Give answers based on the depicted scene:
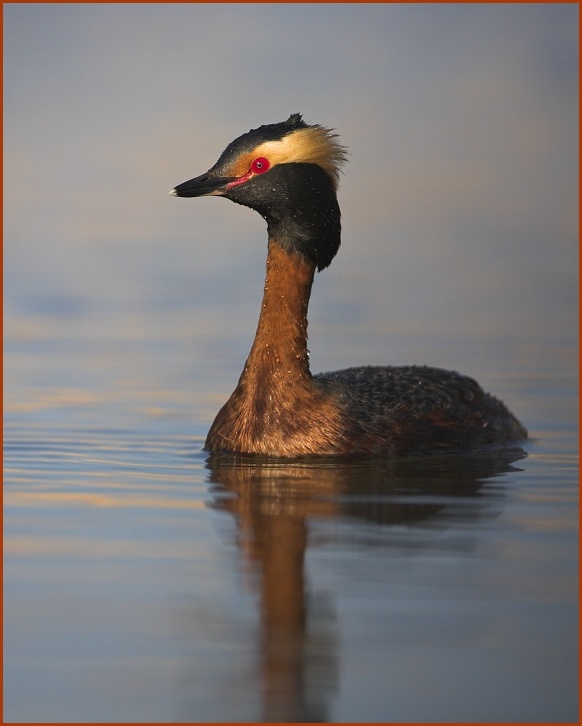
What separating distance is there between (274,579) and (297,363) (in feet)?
12.5

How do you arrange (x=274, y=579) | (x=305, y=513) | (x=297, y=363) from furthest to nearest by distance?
1. (x=297, y=363)
2. (x=305, y=513)
3. (x=274, y=579)

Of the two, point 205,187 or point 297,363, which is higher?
point 205,187

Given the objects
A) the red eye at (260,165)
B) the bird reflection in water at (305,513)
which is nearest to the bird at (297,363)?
the red eye at (260,165)

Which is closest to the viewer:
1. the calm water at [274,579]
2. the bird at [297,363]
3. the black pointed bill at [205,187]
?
the calm water at [274,579]

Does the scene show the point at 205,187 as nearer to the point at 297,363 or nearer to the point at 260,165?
the point at 260,165

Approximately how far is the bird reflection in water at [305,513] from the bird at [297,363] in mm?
175

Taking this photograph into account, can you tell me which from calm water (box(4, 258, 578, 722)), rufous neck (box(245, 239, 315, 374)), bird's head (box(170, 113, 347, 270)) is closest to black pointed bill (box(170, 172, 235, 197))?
bird's head (box(170, 113, 347, 270))

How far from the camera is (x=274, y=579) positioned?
7.31 meters

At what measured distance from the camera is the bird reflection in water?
5.99 m

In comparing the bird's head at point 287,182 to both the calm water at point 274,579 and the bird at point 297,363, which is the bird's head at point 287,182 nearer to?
the bird at point 297,363

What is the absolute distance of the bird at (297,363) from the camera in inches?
422

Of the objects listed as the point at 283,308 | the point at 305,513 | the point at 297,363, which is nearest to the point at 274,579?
the point at 305,513

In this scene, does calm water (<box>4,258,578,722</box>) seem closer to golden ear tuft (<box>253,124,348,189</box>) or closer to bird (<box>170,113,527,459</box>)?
bird (<box>170,113,527,459</box>)

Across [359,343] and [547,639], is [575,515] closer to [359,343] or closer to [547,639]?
[547,639]
